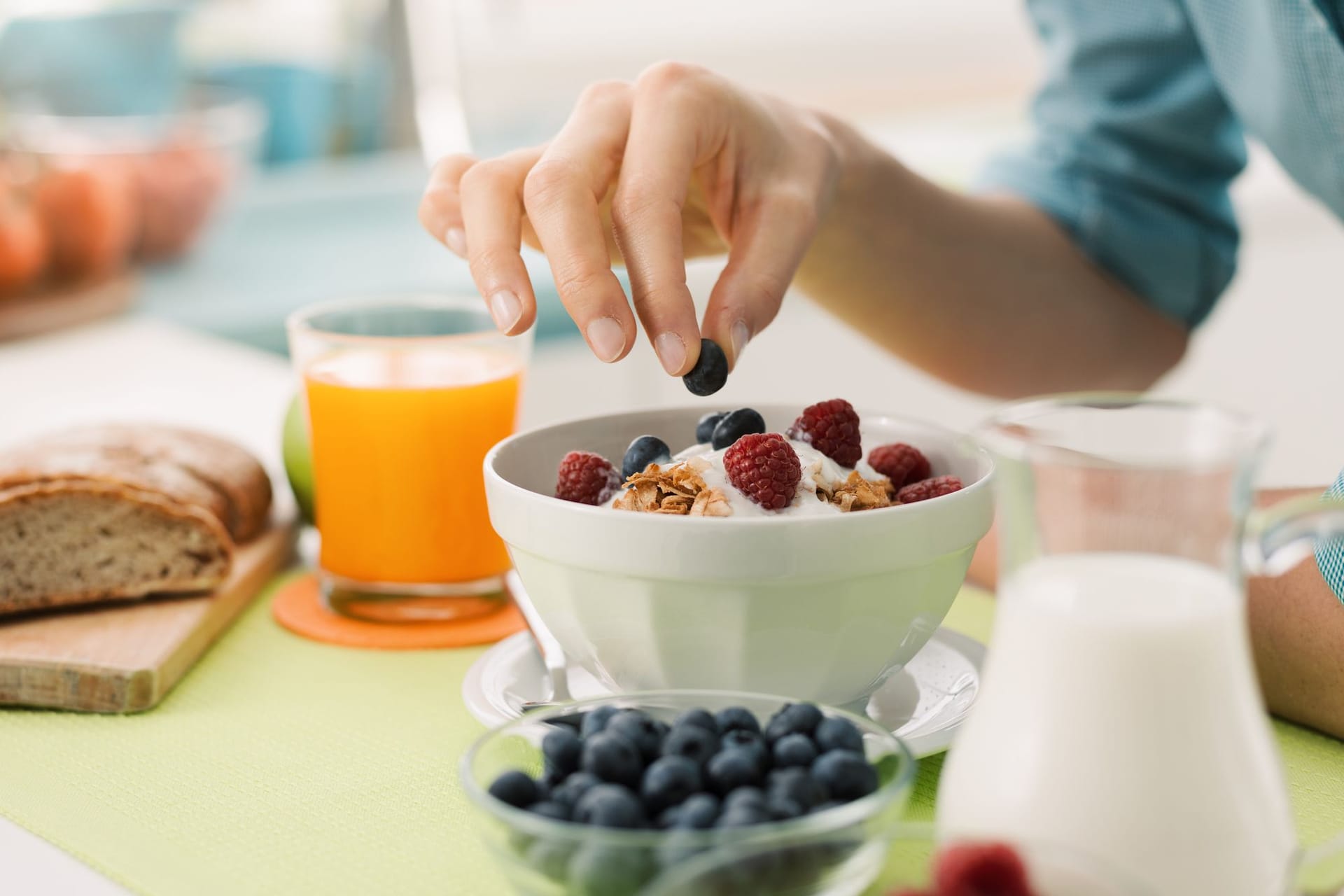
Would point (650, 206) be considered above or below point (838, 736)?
above

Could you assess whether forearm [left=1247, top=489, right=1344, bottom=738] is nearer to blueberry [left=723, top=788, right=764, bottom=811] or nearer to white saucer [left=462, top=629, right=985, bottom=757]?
white saucer [left=462, top=629, right=985, bottom=757]

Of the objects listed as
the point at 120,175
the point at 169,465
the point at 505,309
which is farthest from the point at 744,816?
the point at 120,175

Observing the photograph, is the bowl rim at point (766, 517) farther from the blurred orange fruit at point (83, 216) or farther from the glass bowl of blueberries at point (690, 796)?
the blurred orange fruit at point (83, 216)

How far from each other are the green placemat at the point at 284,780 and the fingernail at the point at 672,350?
0.23 metres

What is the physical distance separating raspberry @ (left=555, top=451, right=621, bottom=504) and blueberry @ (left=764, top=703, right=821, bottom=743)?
22 centimetres

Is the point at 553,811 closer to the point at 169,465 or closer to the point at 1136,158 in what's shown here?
the point at 169,465

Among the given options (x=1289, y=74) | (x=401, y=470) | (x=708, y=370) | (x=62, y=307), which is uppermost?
(x=1289, y=74)

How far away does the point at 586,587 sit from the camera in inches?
26.7

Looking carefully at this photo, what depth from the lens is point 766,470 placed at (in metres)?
0.70

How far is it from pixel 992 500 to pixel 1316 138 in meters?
0.66

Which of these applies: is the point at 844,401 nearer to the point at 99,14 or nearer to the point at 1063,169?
the point at 1063,169

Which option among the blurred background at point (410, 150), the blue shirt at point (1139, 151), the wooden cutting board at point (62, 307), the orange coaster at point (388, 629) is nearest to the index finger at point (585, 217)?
the orange coaster at point (388, 629)

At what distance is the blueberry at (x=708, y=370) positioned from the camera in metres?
0.79

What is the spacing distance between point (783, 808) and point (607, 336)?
34 centimetres
